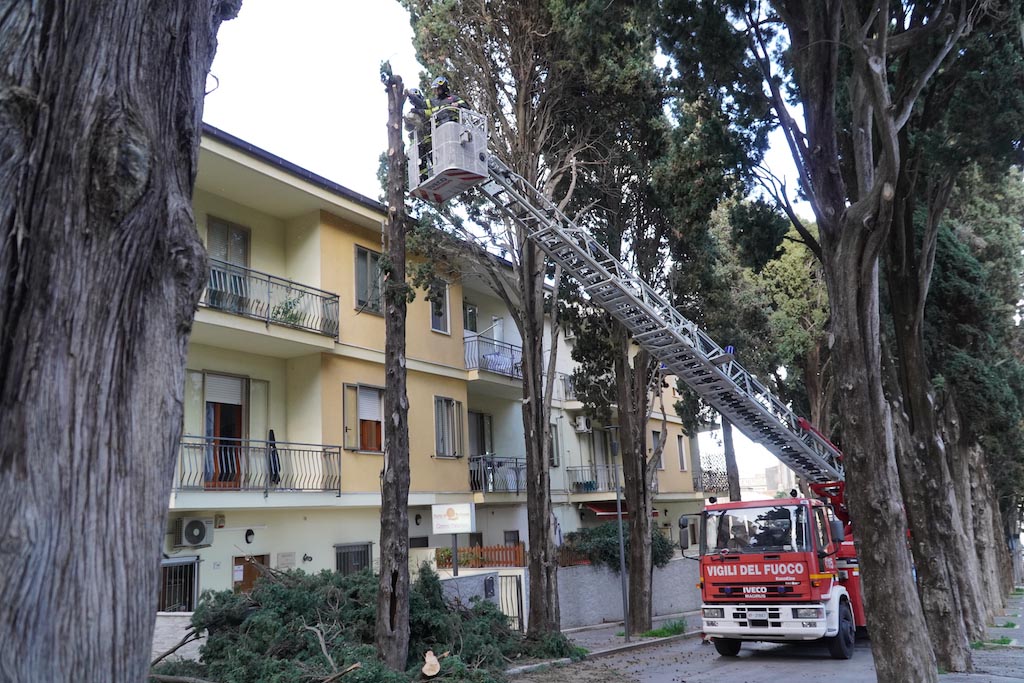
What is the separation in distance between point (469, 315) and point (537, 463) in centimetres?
1049

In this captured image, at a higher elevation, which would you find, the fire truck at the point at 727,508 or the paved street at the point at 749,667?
the fire truck at the point at 727,508

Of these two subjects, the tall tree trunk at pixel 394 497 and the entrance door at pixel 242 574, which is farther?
the entrance door at pixel 242 574

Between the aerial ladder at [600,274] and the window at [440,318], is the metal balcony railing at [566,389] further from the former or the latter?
the aerial ladder at [600,274]

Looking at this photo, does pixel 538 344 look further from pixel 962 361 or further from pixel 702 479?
pixel 702 479

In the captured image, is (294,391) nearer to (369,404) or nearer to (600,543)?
(369,404)

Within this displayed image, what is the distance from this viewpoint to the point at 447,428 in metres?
23.8

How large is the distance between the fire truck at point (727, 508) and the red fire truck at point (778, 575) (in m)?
0.02

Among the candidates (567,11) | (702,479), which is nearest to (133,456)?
(567,11)

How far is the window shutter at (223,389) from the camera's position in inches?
711

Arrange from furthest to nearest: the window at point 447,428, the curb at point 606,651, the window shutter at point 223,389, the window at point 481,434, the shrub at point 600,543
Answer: the window at point 481,434 < the shrub at point 600,543 < the window at point 447,428 < the window shutter at point 223,389 < the curb at point 606,651

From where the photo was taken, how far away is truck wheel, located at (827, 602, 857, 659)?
53.3ft

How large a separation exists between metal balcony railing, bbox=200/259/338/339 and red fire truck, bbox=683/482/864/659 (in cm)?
959

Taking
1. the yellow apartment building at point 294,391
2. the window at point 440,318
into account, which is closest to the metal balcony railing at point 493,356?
the yellow apartment building at point 294,391

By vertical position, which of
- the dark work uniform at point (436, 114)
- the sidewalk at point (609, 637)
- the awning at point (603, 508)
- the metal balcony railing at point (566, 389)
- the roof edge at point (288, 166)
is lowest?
the sidewalk at point (609, 637)
